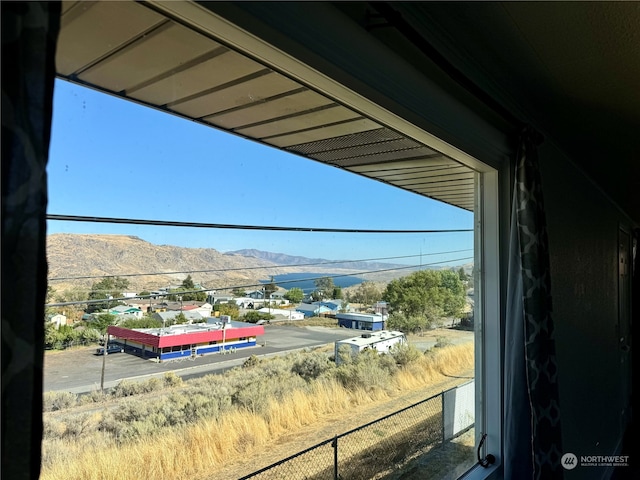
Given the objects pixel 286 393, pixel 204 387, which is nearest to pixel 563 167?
pixel 286 393

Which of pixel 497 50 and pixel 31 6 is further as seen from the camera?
pixel 497 50

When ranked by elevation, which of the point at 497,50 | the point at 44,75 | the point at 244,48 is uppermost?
the point at 497,50

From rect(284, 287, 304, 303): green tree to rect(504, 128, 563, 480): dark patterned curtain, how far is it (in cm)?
86

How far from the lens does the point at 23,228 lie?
Answer: 1.13ft

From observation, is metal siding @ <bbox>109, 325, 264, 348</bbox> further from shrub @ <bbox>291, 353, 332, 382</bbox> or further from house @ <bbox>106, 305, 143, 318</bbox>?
shrub @ <bbox>291, 353, 332, 382</bbox>

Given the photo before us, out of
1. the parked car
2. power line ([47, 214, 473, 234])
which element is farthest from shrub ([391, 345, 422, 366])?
the parked car

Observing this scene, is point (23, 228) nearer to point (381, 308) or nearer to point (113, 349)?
point (113, 349)

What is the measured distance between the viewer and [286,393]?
43.8 inches

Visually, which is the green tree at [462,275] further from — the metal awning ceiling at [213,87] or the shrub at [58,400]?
the shrub at [58,400]

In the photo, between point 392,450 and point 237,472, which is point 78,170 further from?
point 392,450

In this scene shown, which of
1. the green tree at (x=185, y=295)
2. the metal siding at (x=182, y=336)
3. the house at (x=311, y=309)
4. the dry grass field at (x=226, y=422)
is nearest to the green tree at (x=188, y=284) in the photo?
the green tree at (x=185, y=295)

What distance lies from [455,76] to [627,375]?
14.4 feet

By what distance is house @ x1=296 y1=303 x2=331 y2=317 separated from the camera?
112cm

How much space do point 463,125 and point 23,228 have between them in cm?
125
